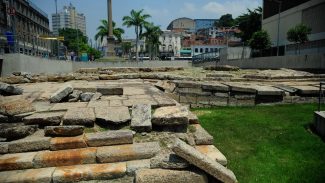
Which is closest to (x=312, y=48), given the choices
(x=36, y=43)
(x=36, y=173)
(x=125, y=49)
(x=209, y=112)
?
(x=36, y=43)

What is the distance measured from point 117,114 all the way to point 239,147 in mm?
2051

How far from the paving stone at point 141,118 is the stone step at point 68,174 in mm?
776

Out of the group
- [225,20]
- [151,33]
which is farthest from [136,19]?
[225,20]

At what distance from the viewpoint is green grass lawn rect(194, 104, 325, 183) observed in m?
4.25

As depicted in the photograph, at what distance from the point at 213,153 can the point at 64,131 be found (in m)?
1.96

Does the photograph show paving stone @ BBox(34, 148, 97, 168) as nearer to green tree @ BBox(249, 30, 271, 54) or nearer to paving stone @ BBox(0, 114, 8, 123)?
paving stone @ BBox(0, 114, 8, 123)

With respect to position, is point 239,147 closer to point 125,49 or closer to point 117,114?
point 117,114

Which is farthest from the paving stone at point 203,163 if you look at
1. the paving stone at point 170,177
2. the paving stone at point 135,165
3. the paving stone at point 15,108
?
the paving stone at point 15,108

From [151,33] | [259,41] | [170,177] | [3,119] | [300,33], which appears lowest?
[170,177]

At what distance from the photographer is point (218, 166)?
348 centimetres

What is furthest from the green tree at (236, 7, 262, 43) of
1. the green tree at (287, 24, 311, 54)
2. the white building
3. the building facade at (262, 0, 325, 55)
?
the white building

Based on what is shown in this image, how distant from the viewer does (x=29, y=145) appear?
4.02 m

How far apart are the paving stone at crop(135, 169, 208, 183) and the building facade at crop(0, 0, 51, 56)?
14.9m

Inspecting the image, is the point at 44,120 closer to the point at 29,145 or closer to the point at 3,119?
the point at 29,145
